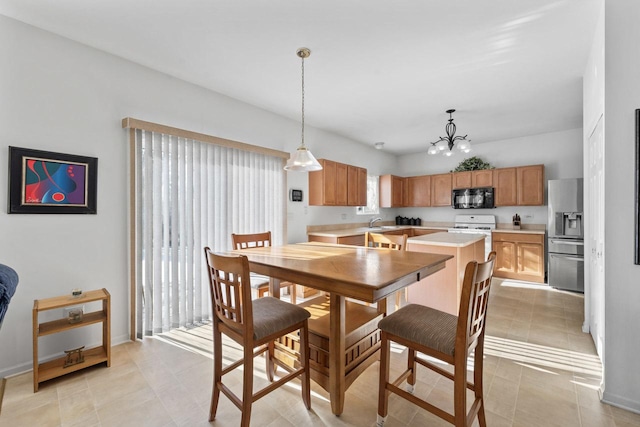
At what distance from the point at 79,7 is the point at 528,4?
10.1 ft

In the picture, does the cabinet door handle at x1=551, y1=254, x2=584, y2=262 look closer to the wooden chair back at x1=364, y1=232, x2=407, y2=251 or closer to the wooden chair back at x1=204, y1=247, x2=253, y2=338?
the wooden chair back at x1=364, y1=232, x2=407, y2=251

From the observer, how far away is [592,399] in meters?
1.82

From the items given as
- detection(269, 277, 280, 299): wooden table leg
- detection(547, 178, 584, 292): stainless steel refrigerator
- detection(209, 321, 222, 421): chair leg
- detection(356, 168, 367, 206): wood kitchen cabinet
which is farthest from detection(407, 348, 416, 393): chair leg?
detection(547, 178, 584, 292): stainless steel refrigerator

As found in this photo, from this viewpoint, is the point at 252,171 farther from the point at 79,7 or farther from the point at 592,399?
the point at 592,399

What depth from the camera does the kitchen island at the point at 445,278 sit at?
9.73 feet

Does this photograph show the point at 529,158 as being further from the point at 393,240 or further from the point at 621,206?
the point at 393,240

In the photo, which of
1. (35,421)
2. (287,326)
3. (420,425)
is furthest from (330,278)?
(35,421)

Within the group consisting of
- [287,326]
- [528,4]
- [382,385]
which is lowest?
[382,385]

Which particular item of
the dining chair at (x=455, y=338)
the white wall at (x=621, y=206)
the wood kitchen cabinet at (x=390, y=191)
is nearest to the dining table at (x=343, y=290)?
the dining chair at (x=455, y=338)

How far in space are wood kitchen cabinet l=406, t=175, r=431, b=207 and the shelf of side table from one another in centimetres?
578

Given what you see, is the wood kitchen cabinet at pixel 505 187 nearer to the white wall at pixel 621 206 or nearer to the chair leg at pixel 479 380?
the white wall at pixel 621 206

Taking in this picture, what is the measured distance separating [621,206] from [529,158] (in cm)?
419

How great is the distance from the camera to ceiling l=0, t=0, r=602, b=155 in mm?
1927

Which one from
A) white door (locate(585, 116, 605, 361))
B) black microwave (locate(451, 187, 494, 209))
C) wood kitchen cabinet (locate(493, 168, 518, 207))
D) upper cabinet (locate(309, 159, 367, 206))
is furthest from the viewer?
black microwave (locate(451, 187, 494, 209))
